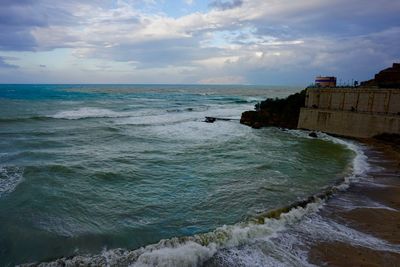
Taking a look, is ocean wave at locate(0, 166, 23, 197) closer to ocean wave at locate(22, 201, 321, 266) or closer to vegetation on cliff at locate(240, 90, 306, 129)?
ocean wave at locate(22, 201, 321, 266)

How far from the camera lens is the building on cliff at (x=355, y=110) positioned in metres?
27.2

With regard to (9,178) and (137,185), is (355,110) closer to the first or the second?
(137,185)

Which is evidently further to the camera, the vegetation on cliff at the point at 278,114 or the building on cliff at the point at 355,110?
the vegetation on cliff at the point at 278,114

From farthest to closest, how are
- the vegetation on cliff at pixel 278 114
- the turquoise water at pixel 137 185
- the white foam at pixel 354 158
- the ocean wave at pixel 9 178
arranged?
the vegetation on cliff at pixel 278 114 < the white foam at pixel 354 158 < the ocean wave at pixel 9 178 < the turquoise water at pixel 137 185

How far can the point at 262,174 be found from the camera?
18266 millimetres

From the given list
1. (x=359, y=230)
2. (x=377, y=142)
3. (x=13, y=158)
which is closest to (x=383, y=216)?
(x=359, y=230)

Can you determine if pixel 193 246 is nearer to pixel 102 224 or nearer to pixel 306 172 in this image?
pixel 102 224

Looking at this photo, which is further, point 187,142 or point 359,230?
point 187,142

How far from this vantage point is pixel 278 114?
131 feet

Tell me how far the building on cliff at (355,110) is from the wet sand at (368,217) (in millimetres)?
8291

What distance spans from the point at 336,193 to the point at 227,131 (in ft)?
67.8

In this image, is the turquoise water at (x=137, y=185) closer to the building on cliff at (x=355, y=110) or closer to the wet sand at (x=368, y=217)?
the wet sand at (x=368, y=217)

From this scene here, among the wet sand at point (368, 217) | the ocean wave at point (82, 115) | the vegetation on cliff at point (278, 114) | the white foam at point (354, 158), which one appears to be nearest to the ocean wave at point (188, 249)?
the wet sand at point (368, 217)

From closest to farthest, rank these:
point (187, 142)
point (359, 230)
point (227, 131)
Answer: point (359, 230)
point (187, 142)
point (227, 131)
